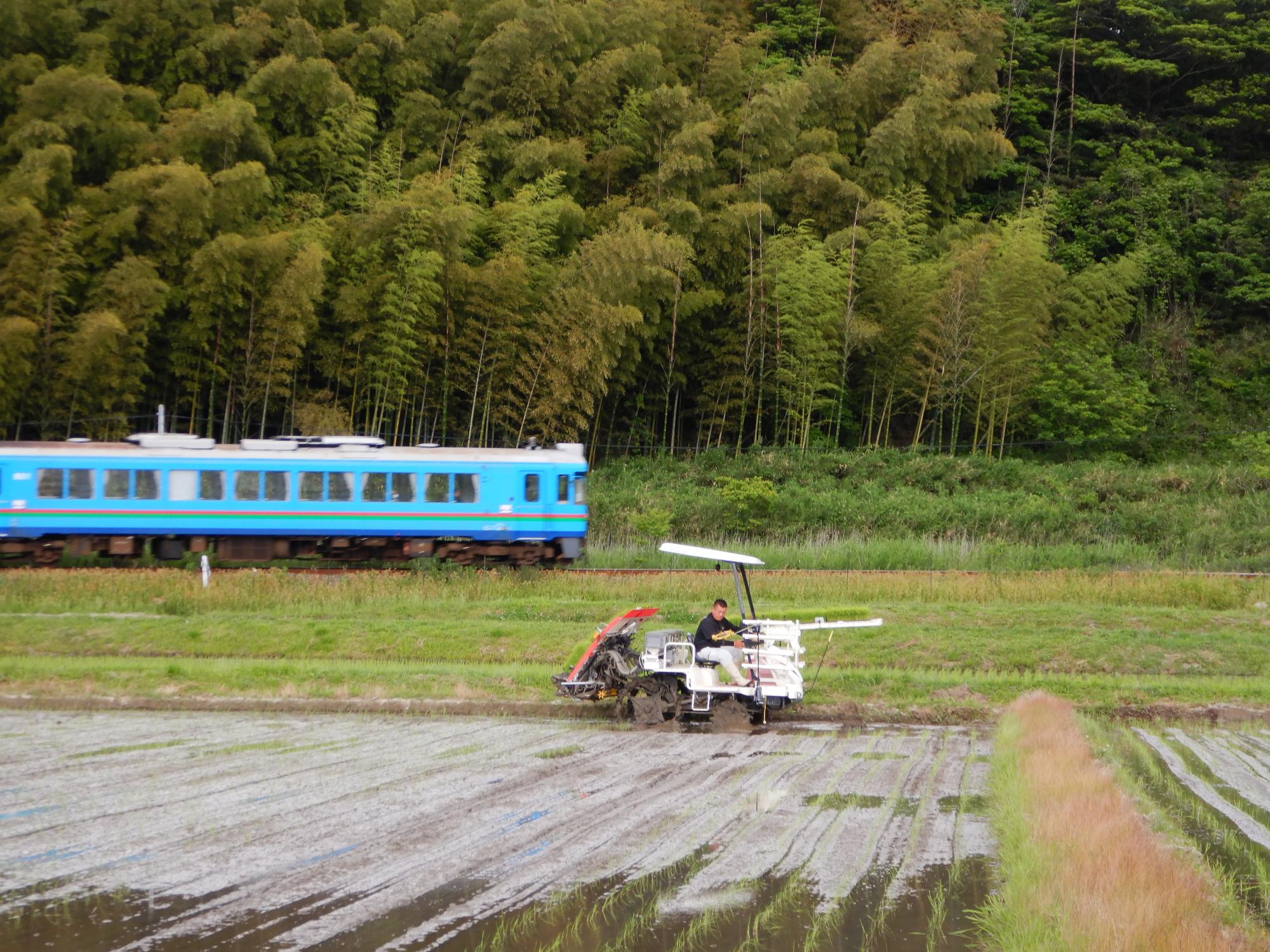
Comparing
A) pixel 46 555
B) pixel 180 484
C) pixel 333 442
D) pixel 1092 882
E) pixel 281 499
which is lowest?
pixel 46 555

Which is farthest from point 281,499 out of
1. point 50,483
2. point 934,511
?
point 934,511

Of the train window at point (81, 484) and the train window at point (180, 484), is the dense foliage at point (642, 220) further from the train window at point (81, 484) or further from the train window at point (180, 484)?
the train window at point (180, 484)

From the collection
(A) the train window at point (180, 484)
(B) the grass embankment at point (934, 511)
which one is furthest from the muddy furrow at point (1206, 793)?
(A) the train window at point (180, 484)

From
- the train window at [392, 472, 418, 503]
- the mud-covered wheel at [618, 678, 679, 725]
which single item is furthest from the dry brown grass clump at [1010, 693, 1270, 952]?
the train window at [392, 472, 418, 503]

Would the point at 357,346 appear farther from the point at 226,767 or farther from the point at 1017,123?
the point at 1017,123

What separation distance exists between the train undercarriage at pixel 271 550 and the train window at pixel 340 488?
2.56 feet

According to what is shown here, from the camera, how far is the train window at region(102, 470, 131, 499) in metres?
21.3

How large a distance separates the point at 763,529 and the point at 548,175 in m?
10.3

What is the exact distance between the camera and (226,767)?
873 centimetres

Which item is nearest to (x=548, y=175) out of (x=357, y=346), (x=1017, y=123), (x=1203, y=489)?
(x=357, y=346)

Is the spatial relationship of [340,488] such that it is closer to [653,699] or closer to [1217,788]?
[653,699]

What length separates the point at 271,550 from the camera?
2225 centimetres

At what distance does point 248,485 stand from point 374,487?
2225 mm

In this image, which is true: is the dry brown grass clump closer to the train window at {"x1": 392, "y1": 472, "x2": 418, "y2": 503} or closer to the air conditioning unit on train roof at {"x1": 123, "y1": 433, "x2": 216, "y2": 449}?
the train window at {"x1": 392, "y1": 472, "x2": 418, "y2": 503}
